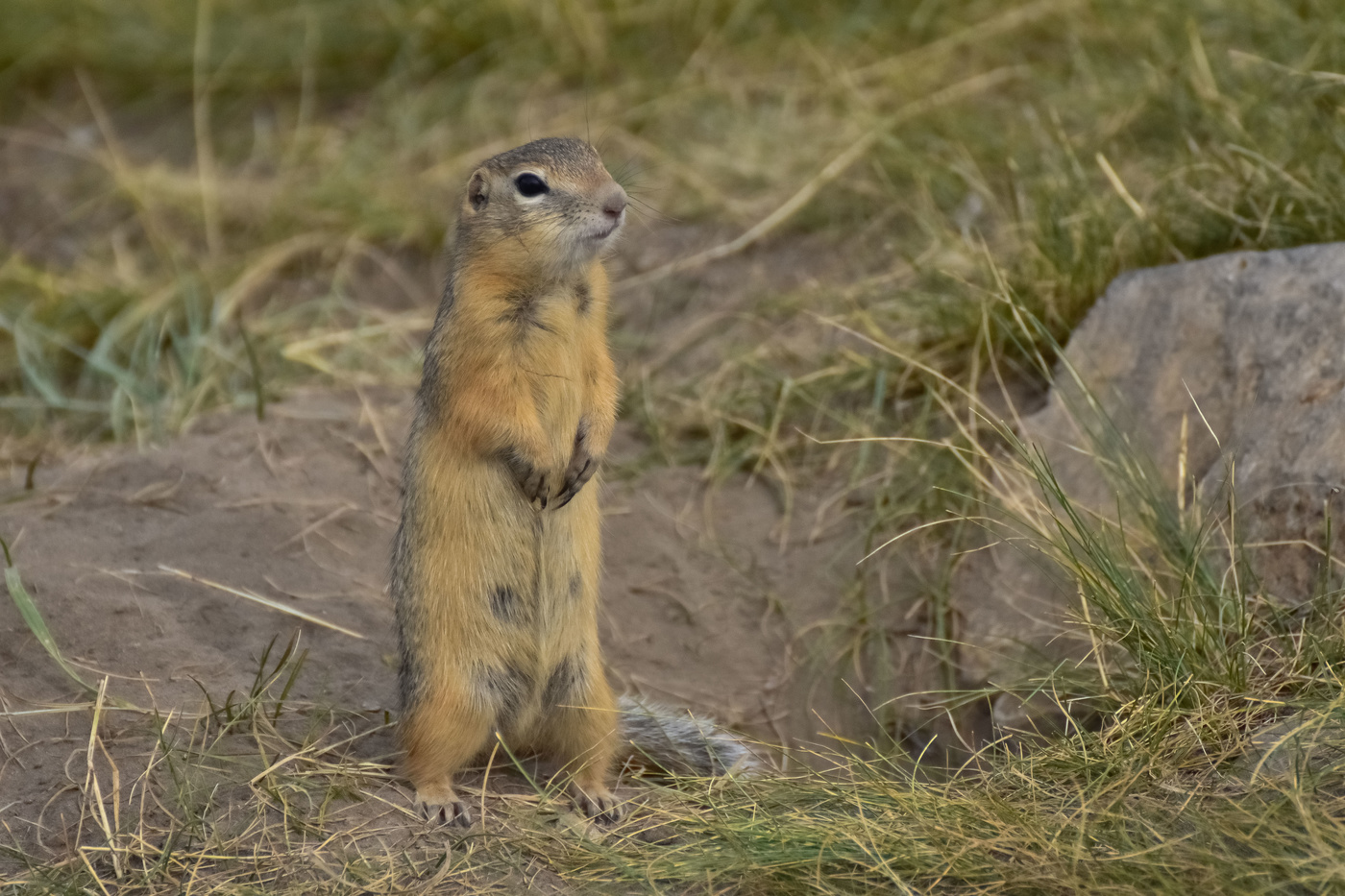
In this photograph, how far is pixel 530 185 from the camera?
3588 millimetres

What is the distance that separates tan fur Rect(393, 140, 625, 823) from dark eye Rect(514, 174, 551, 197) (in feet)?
0.06

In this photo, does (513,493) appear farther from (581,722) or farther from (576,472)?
(581,722)

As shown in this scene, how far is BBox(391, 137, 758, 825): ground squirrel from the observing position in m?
3.49

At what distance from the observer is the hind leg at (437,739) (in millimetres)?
3461

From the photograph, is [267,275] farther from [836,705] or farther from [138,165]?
[836,705]

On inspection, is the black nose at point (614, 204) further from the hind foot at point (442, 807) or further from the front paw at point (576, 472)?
the hind foot at point (442, 807)

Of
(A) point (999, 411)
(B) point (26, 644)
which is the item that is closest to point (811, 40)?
(A) point (999, 411)

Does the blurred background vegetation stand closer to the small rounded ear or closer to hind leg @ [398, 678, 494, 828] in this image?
the small rounded ear

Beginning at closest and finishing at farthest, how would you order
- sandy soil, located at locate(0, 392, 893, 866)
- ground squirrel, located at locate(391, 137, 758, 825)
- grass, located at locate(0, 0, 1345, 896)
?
1. grass, located at locate(0, 0, 1345, 896)
2. ground squirrel, located at locate(391, 137, 758, 825)
3. sandy soil, located at locate(0, 392, 893, 866)

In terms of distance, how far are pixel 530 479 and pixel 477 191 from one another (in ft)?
2.79

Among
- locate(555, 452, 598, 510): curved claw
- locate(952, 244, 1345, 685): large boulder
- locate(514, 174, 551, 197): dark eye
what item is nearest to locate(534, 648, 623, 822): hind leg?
locate(555, 452, 598, 510): curved claw

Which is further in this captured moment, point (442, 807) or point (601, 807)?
point (601, 807)

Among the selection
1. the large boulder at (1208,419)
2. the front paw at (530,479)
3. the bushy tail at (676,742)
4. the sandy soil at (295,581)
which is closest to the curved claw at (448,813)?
the sandy soil at (295,581)

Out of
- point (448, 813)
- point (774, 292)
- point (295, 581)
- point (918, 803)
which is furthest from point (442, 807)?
point (774, 292)
